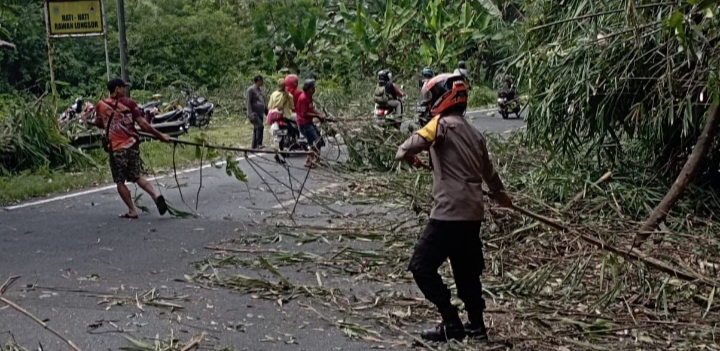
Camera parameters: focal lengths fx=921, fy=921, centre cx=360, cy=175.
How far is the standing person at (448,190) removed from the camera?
596 centimetres

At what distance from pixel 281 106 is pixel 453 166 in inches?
421

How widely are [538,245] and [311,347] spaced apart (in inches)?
118

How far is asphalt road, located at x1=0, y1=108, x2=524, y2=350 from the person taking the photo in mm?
6316

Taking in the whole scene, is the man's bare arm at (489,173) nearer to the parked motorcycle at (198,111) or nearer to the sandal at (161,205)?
the sandal at (161,205)

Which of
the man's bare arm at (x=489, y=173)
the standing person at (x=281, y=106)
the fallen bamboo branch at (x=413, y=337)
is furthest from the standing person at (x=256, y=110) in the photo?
the man's bare arm at (x=489, y=173)

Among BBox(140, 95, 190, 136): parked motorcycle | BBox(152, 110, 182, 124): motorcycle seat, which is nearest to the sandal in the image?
BBox(140, 95, 190, 136): parked motorcycle

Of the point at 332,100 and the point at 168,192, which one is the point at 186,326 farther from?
the point at 332,100

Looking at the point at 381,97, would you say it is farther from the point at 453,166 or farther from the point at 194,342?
the point at 194,342

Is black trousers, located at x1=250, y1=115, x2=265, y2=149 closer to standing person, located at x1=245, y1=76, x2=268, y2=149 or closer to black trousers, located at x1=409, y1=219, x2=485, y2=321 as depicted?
standing person, located at x1=245, y1=76, x2=268, y2=149

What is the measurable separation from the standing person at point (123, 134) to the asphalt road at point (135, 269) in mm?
378

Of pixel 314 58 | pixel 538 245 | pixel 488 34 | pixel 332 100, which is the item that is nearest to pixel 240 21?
pixel 314 58

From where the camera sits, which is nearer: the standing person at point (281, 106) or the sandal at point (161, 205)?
the sandal at point (161, 205)

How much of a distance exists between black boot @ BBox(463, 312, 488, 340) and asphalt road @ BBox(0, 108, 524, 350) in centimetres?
71

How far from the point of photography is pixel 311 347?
6.09m
